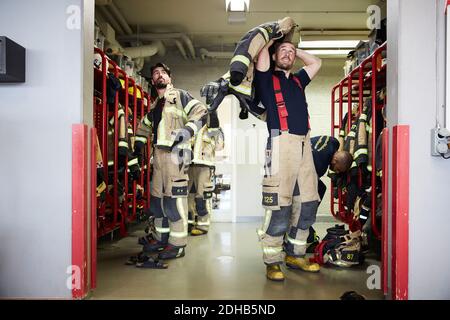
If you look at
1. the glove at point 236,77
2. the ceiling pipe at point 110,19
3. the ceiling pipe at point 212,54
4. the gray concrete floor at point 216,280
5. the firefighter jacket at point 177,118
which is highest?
the ceiling pipe at point 110,19

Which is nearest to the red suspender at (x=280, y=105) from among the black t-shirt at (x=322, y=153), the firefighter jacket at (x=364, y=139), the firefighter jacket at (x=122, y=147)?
the black t-shirt at (x=322, y=153)

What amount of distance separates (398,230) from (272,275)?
3.80 ft

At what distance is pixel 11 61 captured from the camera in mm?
2430

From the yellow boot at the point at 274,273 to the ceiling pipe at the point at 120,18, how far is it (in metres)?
4.29

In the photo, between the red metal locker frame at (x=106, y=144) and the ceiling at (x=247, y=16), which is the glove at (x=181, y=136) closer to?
the red metal locker frame at (x=106, y=144)

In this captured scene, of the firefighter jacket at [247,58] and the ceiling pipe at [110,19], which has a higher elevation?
the ceiling pipe at [110,19]

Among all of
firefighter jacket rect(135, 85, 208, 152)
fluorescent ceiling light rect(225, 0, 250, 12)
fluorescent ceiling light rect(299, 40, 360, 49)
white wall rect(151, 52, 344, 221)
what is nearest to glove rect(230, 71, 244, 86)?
firefighter jacket rect(135, 85, 208, 152)

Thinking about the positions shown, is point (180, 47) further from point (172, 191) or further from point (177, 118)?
point (172, 191)

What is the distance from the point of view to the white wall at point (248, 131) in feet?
24.9

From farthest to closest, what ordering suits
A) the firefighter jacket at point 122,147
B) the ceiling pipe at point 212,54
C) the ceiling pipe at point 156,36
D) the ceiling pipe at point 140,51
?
the ceiling pipe at point 212,54
the ceiling pipe at point 156,36
the ceiling pipe at point 140,51
the firefighter jacket at point 122,147

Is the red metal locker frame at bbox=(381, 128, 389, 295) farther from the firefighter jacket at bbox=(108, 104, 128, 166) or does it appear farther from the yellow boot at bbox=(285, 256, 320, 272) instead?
the firefighter jacket at bbox=(108, 104, 128, 166)

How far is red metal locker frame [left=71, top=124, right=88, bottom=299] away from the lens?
2570 millimetres
